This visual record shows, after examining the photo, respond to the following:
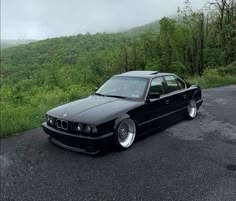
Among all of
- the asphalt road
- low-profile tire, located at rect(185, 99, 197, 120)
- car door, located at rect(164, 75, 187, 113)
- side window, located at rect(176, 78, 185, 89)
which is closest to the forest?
the asphalt road

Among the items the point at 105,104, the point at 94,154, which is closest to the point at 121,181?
the point at 94,154

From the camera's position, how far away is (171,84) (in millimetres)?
7078

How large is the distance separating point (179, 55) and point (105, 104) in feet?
111

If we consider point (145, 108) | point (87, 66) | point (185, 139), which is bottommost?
point (87, 66)

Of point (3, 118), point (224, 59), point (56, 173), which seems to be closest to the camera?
point (56, 173)

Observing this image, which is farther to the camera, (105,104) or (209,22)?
(209,22)

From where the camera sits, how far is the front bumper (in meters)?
5.04

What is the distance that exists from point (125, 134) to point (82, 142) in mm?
910

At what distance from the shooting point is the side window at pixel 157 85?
6367 mm

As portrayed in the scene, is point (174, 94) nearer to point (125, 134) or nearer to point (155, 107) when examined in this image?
point (155, 107)

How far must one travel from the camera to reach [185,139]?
243 inches

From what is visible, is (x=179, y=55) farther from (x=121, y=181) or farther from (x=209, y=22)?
(x=121, y=181)

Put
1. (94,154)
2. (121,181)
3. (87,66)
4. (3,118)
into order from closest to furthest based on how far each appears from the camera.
A: (121,181)
(94,154)
(3,118)
(87,66)

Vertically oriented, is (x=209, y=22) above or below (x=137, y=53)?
above
